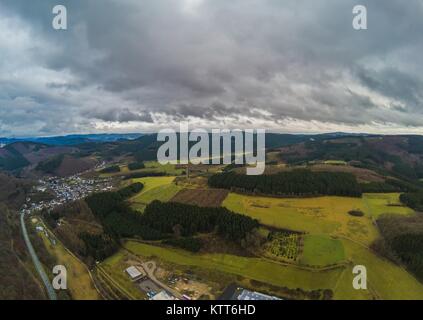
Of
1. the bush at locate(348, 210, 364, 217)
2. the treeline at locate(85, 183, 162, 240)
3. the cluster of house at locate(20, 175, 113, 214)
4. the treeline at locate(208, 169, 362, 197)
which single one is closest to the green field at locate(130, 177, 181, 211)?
the treeline at locate(85, 183, 162, 240)

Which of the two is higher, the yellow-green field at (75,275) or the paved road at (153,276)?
the paved road at (153,276)

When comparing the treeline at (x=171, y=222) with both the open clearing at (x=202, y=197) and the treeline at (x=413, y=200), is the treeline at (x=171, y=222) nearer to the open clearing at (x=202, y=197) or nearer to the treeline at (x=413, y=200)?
the open clearing at (x=202, y=197)

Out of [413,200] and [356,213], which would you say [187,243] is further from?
[413,200]

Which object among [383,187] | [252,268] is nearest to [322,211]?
[252,268]

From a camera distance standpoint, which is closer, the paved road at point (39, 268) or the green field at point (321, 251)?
the paved road at point (39, 268)

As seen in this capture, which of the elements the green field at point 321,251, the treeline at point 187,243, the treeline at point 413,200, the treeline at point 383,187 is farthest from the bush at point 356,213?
the treeline at point 187,243

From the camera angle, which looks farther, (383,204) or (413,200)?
(413,200)

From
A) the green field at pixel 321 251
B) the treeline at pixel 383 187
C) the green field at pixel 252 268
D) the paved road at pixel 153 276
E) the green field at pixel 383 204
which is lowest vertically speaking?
the paved road at pixel 153 276
